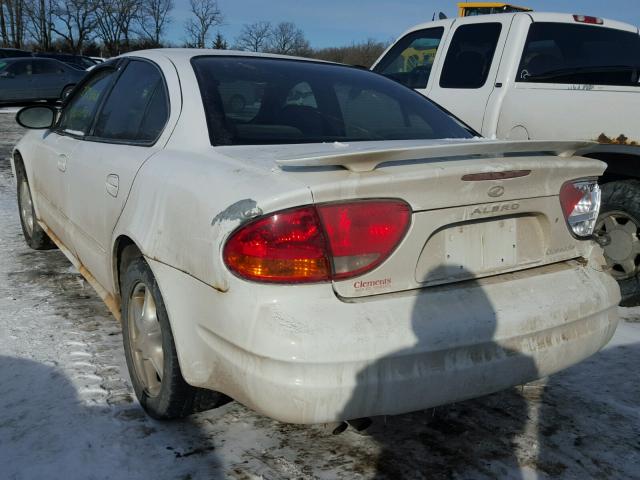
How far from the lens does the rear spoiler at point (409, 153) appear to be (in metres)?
1.86

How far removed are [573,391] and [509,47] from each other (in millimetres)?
Answer: 2859

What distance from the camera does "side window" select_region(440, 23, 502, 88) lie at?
484 cm

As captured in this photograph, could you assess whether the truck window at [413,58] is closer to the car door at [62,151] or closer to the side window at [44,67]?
the car door at [62,151]

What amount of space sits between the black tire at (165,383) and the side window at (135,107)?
2.17 feet

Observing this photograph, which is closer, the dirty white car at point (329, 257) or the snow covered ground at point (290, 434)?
the dirty white car at point (329, 257)

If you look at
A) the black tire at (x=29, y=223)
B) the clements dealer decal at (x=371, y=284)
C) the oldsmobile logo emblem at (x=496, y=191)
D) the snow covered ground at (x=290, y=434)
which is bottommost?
the snow covered ground at (x=290, y=434)

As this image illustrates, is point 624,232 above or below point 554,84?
below

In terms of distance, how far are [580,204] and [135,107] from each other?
2.16 meters

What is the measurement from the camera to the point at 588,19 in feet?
15.9

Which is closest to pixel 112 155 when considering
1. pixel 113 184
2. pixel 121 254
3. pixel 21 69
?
pixel 113 184

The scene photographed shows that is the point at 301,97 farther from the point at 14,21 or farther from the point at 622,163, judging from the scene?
the point at 14,21

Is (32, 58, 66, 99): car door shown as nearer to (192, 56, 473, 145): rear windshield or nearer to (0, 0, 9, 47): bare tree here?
(192, 56, 473, 145): rear windshield

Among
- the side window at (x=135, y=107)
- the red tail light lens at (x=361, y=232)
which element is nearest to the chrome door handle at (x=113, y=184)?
the side window at (x=135, y=107)

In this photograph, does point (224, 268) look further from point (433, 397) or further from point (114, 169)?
point (114, 169)
